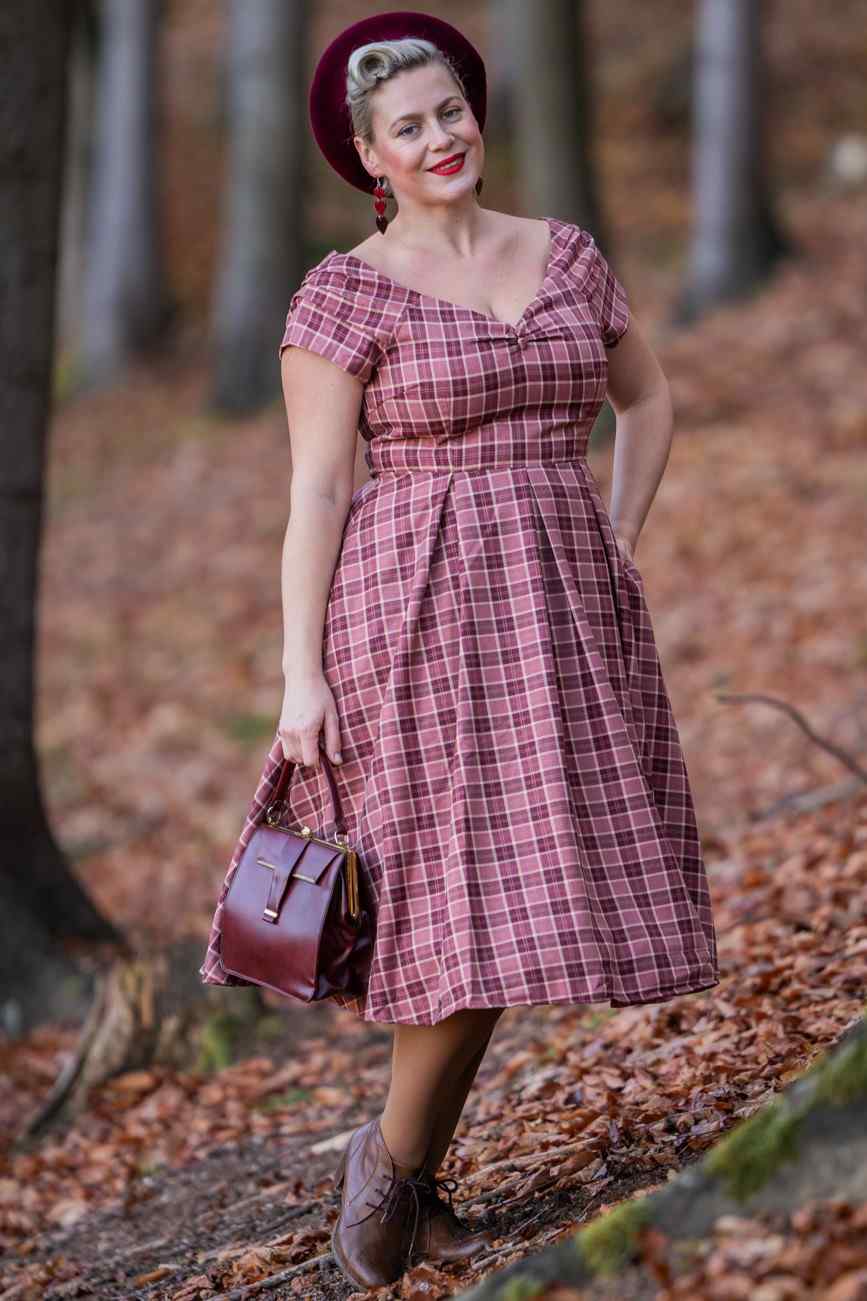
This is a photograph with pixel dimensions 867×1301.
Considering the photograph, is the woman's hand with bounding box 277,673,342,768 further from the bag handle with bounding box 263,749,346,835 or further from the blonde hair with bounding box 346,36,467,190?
the blonde hair with bounding box 346,36,467,190

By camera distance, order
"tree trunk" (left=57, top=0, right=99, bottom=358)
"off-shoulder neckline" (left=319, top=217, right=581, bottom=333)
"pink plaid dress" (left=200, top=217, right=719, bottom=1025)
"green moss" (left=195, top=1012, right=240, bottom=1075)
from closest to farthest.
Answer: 1. "pink plaid dress" (left=200, top=217, right=719, bottom=1025)
2. "off-shoulder neckline" (left=319, top=217, right=581, bottom=333)
3. "green moss" (left=195, top=1012, right=240, bottom=1075)
4. "tree trunk" (left=57, top=0, right=99, bottom=358)

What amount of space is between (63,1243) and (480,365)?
250 centimetres

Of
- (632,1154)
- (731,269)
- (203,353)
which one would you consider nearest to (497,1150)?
(632,1154)

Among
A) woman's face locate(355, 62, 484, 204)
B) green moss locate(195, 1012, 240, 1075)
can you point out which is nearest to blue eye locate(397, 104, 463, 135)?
woman's face locate(355, 62, 484, 204)

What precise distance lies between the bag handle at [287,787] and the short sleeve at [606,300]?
38.4 inches

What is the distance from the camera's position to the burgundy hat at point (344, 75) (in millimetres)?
2789

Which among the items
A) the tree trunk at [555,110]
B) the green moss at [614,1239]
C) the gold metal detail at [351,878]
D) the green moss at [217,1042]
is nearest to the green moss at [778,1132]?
the green moss at [614,1239]

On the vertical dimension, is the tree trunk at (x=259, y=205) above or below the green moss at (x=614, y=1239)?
above

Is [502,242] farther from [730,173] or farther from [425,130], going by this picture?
[730,173]

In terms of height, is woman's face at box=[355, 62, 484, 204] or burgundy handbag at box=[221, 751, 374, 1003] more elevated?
woman's face at box=[355, 62, 484, 204]

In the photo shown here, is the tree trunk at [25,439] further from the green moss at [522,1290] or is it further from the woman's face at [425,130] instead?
the green moss at [522,1290]

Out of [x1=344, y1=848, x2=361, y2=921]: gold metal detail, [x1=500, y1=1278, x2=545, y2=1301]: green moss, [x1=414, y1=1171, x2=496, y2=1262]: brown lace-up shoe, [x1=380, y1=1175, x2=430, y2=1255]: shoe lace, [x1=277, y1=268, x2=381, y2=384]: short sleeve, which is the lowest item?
[x1=414, y1=1171, x2=496, y2=1262]: brown lace-up shoe

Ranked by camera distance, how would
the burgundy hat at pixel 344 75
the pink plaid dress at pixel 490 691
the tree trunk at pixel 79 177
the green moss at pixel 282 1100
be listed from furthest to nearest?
the tree trunk at pixel 79 177 → the green moss at pixel 282 1100 → the burgundy hat at pixel 344 75 → the pink plaid dress at pixel 490 691

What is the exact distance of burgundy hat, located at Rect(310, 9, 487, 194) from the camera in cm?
279
